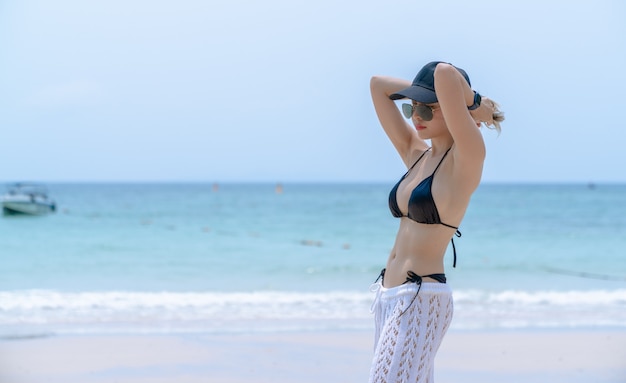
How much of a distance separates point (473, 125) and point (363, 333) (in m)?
6.29

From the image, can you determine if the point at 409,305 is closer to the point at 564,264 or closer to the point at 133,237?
the point at 564,264

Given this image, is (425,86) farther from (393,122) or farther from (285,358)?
(285,358)

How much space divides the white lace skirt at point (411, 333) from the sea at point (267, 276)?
248 inches

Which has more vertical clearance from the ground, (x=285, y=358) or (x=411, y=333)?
(x=411, y=333)

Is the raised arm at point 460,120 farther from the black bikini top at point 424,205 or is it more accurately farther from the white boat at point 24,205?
the white boat at point 24,205

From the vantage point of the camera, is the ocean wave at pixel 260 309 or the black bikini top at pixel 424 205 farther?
the ocean wave at pixel 260 309

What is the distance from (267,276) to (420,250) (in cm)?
1283

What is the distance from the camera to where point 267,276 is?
1582cm

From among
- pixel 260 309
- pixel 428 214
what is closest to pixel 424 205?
pixel 428 214

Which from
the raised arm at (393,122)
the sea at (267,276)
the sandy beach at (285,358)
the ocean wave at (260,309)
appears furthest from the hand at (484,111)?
the ocean wave at (260,309)

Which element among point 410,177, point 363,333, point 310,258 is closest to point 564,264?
point 310,258

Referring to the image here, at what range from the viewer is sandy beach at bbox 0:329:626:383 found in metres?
7.19

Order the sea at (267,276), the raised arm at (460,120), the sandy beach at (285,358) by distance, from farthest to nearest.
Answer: the sea at (267,276) < the sandy beach at (285,358) < the raised arm at (460,120)

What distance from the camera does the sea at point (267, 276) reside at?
10273 millimetres
